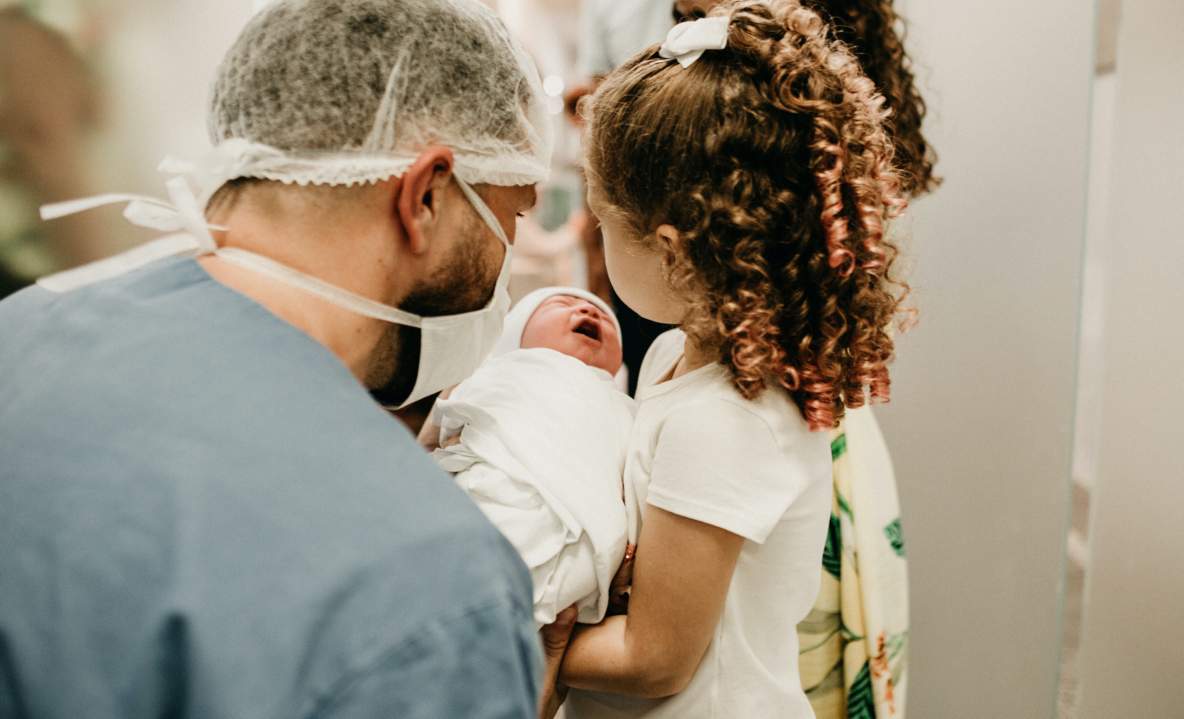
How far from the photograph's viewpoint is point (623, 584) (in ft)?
3.33

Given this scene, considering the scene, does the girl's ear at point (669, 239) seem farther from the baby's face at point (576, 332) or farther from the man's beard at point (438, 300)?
the baby's face at point (576, 332)

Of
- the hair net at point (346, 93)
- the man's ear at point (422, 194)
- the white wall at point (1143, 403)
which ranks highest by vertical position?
the hair net at point (346, 93)

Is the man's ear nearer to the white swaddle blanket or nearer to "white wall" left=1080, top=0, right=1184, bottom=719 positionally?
the white swaddle blanket

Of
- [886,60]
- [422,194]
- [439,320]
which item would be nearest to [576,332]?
[439,320]

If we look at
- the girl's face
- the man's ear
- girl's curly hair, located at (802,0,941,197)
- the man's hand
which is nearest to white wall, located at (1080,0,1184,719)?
girl's curly hair, located at (802,0,941,197)

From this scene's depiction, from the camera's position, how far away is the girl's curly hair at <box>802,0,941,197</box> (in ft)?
4.47

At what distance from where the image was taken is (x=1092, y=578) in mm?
1590

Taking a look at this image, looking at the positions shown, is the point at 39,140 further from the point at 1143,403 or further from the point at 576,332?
the point at 1143,403

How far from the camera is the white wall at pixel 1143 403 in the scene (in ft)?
4.60

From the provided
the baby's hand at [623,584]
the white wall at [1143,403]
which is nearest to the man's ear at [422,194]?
the baby's hand at [623,584]

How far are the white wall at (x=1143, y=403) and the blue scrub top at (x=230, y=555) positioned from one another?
1.30 metres

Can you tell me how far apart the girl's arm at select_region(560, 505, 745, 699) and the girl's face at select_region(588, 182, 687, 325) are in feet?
0.82

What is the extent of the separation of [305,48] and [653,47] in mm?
421

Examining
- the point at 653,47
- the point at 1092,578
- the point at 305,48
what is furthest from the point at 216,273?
the point at 1092,578
